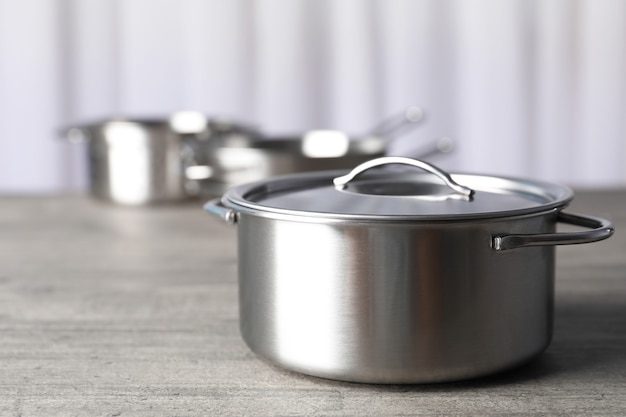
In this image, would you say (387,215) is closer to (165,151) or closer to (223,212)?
(223,212)

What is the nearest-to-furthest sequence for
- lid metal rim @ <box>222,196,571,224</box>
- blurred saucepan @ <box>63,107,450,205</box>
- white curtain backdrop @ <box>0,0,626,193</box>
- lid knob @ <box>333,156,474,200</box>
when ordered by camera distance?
lid metal rim @ <box>222,196,571,224</box>
lid knob @ <box>333,156,474,200</box>
blurred saucepan @ <box>63,107,450,205</box>
white curtain backdrop @ <box>0,0,626,193</box>

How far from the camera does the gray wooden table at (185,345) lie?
2.30ft

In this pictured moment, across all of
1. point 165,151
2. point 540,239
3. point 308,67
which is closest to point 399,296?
point 540,239

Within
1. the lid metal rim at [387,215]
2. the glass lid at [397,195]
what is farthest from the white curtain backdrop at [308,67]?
the lid metal rim at [387,215]

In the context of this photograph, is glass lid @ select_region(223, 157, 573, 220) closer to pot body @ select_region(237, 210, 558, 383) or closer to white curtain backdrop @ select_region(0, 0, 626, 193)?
pot body @ select_region(237, 210, 558, 383)

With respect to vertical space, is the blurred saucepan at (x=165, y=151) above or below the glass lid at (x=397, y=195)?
below

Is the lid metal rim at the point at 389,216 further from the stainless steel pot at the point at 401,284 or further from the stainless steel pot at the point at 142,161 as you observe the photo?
the stainless steel pot at the point at 142,161

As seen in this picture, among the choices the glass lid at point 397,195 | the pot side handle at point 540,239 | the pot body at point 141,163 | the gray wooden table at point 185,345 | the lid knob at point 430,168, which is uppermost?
the lid knob at point 430,168

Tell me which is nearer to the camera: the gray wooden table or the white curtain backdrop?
the gray wooden table

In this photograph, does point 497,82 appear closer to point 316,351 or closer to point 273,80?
point 273,80

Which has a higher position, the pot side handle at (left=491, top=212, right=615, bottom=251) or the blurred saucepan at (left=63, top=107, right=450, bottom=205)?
the pot side handle at (left=491, top=212, right=615, bottom=251)

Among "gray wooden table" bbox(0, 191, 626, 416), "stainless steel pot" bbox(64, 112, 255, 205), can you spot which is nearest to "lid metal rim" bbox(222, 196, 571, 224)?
"gray wooden table" bbox(0, 191, 626, 416)

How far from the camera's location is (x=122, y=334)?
2.95 ft

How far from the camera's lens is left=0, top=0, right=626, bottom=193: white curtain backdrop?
2807 mm
